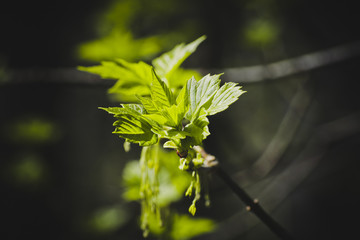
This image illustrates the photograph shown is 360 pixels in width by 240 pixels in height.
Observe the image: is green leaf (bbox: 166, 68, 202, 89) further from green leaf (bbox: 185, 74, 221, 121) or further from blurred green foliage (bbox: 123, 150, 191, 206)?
blurred green foliage (bbox: 123, 150, 191, 206)

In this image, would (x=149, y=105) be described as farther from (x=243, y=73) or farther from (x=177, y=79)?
(x=243, y=73)

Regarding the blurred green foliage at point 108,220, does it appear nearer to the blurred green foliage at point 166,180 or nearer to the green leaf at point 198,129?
the blurred green foliage at point 166,180

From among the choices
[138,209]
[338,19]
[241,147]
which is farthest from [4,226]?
[338,19]

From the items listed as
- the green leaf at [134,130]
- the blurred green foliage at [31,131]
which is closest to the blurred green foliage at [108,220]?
the blurred green foliage at [31,131]

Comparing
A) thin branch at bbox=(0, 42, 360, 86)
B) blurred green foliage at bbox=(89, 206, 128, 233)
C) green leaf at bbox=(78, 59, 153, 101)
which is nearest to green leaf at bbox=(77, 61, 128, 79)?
green leaf at bbox=(78, 59, 153, 101)

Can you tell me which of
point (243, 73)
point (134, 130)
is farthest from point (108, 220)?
point (134, 130)

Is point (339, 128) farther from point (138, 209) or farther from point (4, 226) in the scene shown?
point (4, 226)
